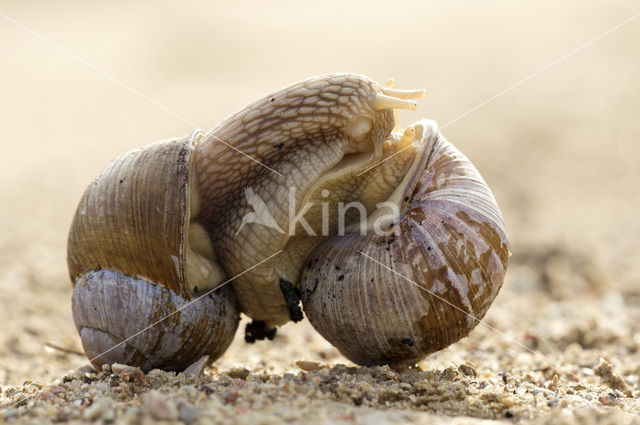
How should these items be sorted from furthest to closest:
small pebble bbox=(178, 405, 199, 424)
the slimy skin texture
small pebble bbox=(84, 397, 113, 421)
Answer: the slimy skin texture, small pebble bbox=(84, 397, 113, 421), small pebble bbox=(178, 405, 199, 424)

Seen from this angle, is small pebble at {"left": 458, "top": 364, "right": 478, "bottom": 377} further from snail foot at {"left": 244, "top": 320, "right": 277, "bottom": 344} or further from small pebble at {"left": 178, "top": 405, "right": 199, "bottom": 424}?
small pebble at {"left": 178, "top": 405, "right": 199, "bottom": 424}

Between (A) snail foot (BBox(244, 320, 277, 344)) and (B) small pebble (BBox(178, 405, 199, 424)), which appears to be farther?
(A) snail foot (BBox(244, 320, 277, 344))

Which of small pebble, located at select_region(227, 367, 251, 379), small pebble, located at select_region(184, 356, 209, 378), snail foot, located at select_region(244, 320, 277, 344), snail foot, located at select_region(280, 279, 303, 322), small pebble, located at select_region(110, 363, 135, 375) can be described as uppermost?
snail foot, located at select_region(280, 279, 303, 322)

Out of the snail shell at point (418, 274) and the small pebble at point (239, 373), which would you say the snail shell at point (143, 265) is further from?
the snail shell at point (418, 274)

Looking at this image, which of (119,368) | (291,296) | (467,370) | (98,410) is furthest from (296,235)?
(98,410)

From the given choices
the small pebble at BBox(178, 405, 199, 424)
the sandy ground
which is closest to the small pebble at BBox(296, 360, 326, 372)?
the sandy ground

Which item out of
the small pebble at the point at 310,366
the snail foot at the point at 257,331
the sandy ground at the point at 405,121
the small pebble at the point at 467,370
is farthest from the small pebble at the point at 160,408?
the small pebble at the point at 467,370
